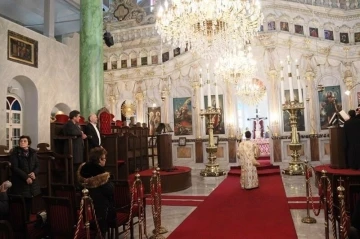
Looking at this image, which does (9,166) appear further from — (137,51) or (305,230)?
(137,51)

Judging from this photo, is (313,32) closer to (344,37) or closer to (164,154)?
(344,37)

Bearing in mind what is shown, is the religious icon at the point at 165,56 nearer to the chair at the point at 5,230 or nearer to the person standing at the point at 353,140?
the person standing at the point at 353,140

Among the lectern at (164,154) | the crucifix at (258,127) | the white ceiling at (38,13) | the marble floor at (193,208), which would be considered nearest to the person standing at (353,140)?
the marble floor at (193,208)

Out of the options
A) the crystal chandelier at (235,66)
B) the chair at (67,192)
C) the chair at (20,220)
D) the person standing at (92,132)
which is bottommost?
the chair at (20,220)

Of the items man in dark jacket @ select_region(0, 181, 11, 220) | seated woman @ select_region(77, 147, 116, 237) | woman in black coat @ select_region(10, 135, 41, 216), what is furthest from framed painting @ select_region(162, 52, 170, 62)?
man in dark jacket @ select_region(0, 181, 11, 220)

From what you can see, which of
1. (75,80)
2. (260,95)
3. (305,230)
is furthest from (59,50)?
(305,230)

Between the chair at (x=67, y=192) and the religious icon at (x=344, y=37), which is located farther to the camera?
the religious icon at (x=344, y=37)

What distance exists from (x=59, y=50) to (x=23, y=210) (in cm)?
1085

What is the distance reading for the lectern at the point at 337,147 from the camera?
751 centimetres

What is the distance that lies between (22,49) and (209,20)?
7.13m

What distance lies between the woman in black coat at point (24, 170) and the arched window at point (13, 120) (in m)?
7.48

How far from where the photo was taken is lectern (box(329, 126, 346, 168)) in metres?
7.51

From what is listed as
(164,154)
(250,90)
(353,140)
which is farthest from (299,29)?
(164,154)

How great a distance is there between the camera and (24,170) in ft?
15.6
